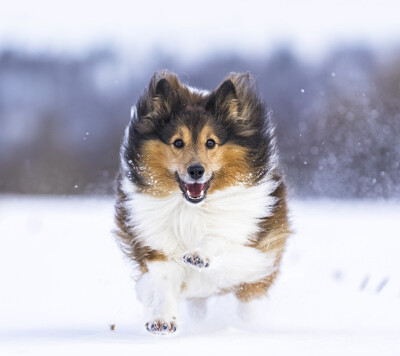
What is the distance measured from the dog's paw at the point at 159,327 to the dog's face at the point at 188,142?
93cm

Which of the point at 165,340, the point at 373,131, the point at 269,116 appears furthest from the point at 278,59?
the point at 165,340

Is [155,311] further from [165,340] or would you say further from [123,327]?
[123,327]

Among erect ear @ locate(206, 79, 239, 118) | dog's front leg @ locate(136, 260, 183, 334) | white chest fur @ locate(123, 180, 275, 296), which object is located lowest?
dog's front leg @ locate(136, 260, 183, 334)

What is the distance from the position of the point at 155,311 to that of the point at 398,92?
61.4ft

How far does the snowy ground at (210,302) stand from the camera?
A: 4.46m

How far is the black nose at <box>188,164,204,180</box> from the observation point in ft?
17.4

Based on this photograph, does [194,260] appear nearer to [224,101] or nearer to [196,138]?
[196,138]

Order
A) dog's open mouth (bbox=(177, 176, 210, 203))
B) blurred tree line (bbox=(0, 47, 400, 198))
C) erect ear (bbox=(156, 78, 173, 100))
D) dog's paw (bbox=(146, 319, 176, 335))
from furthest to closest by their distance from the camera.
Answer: blurred tree line (bbox=(0, 47, 400, 198)), erect ear (bbox=(156, 78, 173, 100)), dog's open mouth (bbox=(177, 176, 210, 203)), dog's paw (bbox=(146, 319, 176, 335))

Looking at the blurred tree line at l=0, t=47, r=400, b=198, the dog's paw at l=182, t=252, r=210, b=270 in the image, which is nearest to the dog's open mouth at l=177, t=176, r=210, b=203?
the dog's paw at l=182, t=252, r=210, b=270

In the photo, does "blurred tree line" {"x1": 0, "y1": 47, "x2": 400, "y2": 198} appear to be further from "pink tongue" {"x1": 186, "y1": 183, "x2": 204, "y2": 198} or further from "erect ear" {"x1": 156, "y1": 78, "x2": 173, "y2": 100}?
"pink tongue" {"x1": 186, "y1": 183, "x2": 204, "y2": 198}

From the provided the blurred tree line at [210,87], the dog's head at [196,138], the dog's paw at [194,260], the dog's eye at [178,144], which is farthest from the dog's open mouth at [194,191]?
the blurred tree line at [210,87]

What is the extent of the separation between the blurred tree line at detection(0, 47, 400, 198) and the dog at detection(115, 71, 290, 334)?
28.0 ft

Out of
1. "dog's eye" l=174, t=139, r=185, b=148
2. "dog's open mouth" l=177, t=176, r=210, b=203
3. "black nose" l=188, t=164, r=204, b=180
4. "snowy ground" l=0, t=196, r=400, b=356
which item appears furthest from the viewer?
"dog's eye" l=174, t=139, r=185, b=148

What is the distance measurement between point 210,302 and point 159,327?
4.72ft
